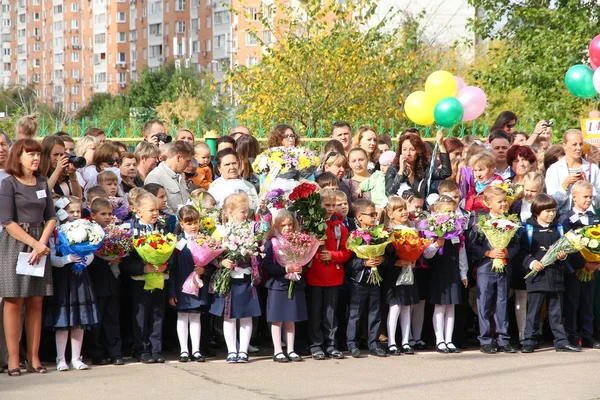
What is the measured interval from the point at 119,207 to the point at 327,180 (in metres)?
1.97

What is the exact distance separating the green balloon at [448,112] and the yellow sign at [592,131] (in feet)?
4.73

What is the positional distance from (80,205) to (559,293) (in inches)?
181

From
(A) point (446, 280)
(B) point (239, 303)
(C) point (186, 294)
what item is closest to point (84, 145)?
(C) point (186, 294)

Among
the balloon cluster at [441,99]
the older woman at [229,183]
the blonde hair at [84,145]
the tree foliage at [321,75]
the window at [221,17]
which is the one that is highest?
the window at [221,17]

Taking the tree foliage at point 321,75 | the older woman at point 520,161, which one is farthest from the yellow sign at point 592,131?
the tree foliage at point 321,75

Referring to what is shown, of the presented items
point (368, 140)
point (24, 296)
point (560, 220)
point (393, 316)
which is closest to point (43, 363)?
point (24, 296)

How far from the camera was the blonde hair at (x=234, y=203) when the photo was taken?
8.82 meters

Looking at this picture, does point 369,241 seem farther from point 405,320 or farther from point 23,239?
point 23,239

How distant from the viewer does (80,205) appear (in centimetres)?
865

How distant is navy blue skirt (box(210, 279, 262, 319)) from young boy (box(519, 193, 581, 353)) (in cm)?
265

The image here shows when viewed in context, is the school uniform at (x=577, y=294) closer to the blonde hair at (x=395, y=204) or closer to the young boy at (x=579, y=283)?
the young boy at (x=579, y=283)

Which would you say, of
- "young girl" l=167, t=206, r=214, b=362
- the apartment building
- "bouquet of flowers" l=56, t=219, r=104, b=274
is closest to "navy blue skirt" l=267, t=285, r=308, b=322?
"young girl" l=167, t=206, r=214, b=362

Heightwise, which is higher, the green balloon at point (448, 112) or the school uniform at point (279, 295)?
the green balloon at point (448, 112)

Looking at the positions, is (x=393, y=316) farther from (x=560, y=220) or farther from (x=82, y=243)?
(x=82, y=243)
